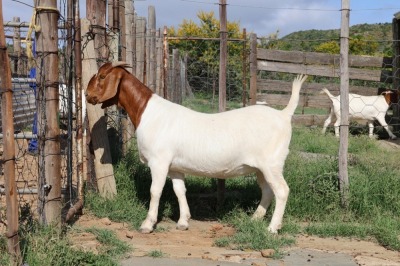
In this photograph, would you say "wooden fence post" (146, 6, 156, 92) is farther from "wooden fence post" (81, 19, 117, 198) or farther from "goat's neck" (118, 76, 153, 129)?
"goat's neck" (118, 76, 153, 129)

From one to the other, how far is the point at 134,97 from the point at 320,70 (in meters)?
8.28

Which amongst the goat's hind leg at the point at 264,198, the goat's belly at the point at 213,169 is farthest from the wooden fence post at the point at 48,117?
the goat's hind leg at the point at 264,198

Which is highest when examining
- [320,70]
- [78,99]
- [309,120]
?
[320,70]

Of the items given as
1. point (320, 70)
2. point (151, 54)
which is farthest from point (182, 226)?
point (320, 70)

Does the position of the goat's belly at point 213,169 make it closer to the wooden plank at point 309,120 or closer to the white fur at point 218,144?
the white fur at point 218,144

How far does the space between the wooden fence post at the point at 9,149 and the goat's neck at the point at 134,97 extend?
230 cm

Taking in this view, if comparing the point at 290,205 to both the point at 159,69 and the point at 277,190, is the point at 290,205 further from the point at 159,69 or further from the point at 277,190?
the point at 159,69

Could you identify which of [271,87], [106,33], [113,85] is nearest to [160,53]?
[271,87]

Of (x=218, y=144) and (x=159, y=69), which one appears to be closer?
(x=218, y=144)

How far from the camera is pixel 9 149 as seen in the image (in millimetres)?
3949

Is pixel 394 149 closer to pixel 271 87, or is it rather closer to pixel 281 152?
pixel 271 87

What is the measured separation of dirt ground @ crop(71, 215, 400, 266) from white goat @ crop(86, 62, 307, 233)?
0.74 ft

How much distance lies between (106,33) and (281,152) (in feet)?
9.42

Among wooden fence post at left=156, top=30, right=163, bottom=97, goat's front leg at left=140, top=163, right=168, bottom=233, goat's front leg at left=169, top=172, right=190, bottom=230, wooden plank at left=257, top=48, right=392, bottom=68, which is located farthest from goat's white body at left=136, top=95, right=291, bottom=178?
wooden plank at left=257, top=48, right=392, bottom=68
